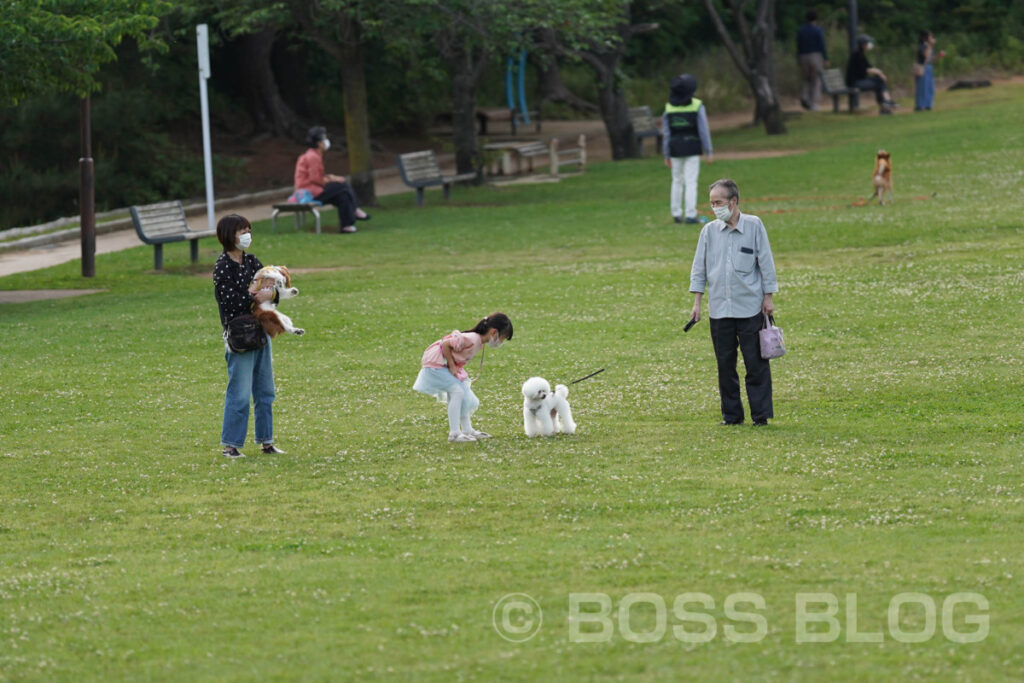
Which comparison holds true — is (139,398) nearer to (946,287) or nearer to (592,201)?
(946,287)

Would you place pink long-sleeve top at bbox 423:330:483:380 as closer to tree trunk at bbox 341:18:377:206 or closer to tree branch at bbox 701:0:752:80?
tree trunk at bbox 341:18:377:206

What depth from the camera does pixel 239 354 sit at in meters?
9.17

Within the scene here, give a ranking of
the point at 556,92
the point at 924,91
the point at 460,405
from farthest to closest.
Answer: the point at 556,92 < the point at 924,91 < the point at 460,405

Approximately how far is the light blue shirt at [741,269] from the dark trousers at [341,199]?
13.6 meters

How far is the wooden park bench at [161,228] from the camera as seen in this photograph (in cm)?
1955

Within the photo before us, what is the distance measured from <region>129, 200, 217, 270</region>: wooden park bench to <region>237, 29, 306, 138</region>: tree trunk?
13365 mm

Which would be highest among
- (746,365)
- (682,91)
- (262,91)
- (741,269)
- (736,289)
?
(262,91)

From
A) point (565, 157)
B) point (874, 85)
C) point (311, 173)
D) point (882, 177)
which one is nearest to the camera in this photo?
point (882, 177)

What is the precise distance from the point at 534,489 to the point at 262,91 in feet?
91.9

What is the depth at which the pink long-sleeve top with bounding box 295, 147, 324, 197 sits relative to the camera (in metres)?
22.5

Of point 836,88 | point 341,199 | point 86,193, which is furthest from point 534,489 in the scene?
→ point 836,88

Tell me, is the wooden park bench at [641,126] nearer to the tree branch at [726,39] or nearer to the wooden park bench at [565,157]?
the wooden park bench at [565,157]

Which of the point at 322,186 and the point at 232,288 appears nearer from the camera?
the point at 232,288

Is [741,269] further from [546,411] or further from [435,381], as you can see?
[435,381]
